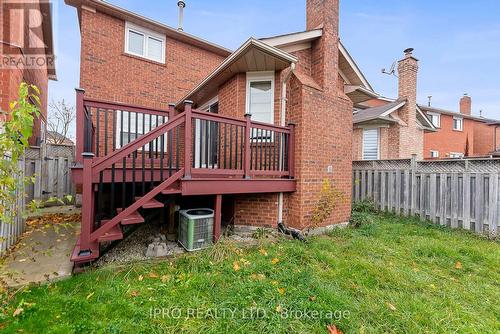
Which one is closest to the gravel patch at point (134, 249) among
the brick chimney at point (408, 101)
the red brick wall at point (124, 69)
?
the red brick wall at point (124, 69)

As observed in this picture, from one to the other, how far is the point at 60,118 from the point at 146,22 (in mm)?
14467

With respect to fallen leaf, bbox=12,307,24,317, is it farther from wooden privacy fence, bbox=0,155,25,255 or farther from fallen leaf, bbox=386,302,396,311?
fallen leaf, bbox=386,302,396,311

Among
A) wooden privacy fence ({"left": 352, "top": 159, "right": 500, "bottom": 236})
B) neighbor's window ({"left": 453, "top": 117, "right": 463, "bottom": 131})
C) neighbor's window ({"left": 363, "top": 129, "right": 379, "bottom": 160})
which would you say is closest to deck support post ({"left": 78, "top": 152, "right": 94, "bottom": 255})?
wooden privacy fence ({"left": 352, "top": 159, "right": 500, "bottom": 236})

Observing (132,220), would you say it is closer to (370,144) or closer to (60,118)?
(370,144)

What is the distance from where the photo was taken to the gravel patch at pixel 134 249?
3877mm

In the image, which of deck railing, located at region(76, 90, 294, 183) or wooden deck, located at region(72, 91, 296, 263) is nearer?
wooden deck, located at region(72, 91, 296, 263)

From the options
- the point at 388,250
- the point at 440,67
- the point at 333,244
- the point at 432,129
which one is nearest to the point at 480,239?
the point at 388,250

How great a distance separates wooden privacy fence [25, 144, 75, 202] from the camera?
746 cm

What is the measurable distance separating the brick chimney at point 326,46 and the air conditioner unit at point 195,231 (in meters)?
4.24

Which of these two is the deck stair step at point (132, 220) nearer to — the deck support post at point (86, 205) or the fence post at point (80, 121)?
the deck support post at point (86, 205)

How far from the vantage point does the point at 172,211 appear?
194 inches

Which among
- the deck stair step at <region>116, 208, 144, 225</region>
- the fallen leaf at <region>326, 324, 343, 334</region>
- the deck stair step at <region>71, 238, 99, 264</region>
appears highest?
the deck stair step at <region>116, 208, 144, 225</region>

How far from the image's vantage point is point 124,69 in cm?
881

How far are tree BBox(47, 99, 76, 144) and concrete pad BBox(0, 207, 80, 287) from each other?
16.7 m
